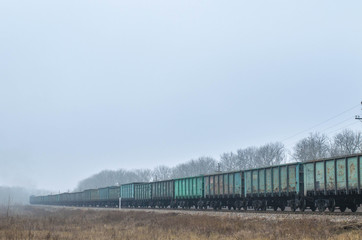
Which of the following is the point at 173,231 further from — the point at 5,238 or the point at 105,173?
the point at 105,173

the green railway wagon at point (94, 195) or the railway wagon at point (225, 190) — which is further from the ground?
the railway wagon at point (225, 190)

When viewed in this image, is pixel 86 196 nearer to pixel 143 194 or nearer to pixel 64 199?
pixel 64 199

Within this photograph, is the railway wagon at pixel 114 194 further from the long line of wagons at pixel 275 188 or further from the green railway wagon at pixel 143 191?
the long line of wagons at pixel 275 188

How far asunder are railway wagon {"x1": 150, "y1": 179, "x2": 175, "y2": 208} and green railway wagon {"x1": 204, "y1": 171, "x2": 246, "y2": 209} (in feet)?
20.9

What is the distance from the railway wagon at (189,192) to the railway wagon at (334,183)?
1410 cm

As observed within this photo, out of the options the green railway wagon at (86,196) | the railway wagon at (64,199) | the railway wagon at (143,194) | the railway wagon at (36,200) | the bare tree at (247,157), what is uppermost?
the bare tree at (247,157)

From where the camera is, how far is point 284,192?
26.1 meters

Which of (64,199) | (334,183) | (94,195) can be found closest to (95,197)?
(94,195)

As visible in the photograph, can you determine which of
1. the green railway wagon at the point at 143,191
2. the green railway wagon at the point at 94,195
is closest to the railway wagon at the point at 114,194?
the green railway wagon at the point at 94,195

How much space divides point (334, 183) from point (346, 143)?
64290 millimetres

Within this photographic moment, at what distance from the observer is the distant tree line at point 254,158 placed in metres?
81.6

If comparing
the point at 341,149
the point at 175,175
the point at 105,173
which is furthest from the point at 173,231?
the point at 105,173

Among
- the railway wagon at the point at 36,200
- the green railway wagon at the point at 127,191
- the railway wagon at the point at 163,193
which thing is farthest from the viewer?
the railway wagon at the point at 36,200

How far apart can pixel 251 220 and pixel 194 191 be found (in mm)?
18335
